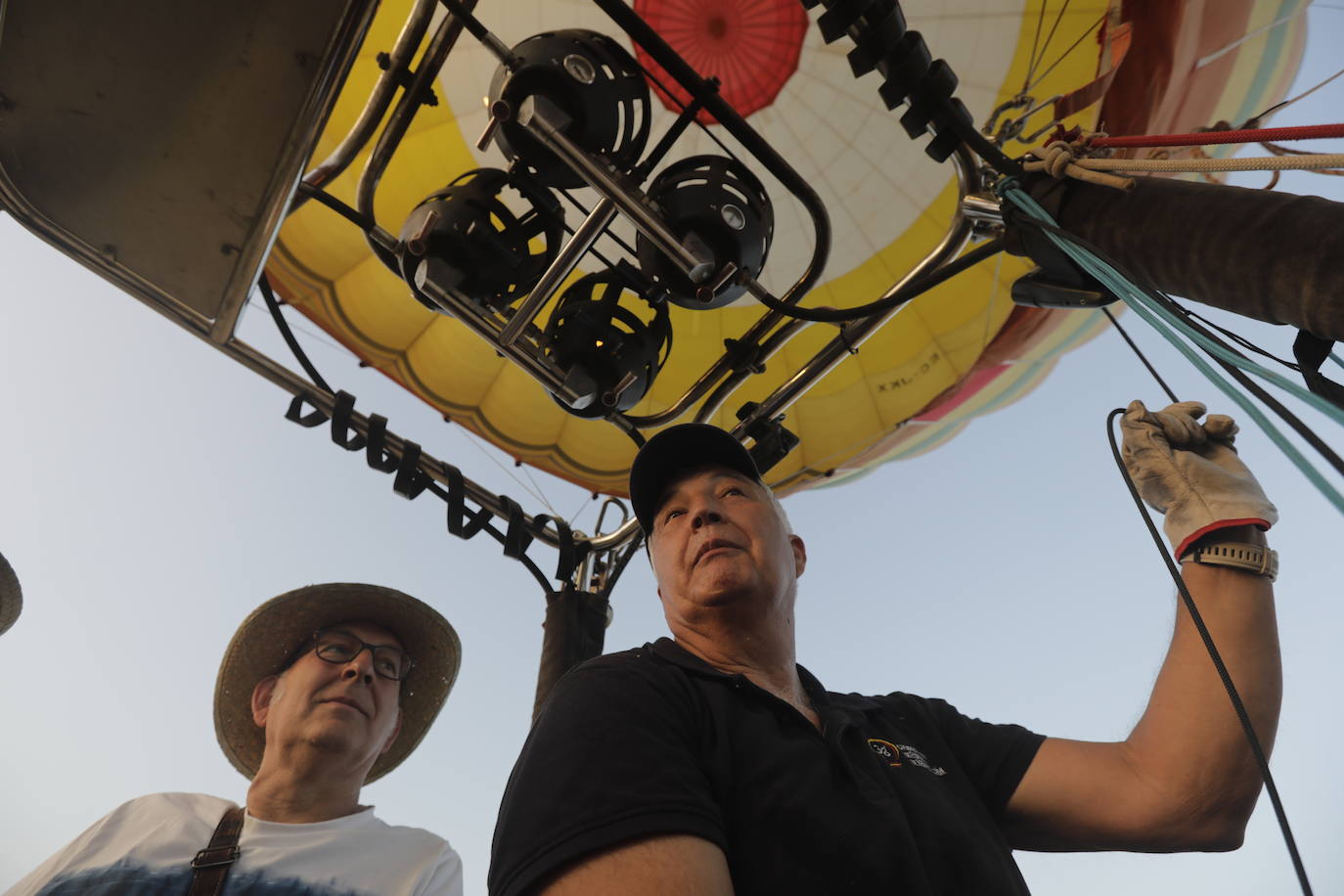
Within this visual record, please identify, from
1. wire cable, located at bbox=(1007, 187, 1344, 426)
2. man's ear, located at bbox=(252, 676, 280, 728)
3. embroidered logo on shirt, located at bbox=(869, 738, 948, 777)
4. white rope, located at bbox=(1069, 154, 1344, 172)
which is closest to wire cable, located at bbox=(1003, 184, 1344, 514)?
wire cable, located at bbox=(1007, 187, 1344, 426)

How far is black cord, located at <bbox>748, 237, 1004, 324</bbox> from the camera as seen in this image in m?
1.40

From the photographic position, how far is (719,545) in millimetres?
1299

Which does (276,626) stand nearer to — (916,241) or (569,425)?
(569,425)

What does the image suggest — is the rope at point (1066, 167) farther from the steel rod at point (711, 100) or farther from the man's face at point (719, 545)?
the man's face at point (719, 545)

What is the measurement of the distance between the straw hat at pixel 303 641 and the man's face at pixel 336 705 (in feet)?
0.11

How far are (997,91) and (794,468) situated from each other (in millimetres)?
1233

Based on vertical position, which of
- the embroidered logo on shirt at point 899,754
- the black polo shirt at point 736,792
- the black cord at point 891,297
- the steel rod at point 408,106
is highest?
the steel rod at point 408,106

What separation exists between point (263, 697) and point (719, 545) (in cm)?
117

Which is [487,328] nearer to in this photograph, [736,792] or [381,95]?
[381,95]

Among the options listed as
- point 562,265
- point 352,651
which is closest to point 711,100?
point 562,265

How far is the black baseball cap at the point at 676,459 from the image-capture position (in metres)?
1.47

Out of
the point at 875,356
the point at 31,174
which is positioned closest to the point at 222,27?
the point at 31,174

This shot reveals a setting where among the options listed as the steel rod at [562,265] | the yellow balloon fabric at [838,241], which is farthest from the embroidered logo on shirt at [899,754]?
the yellow balloon fabric at [838,241]

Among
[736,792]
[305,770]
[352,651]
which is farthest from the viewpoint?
[352,651]
